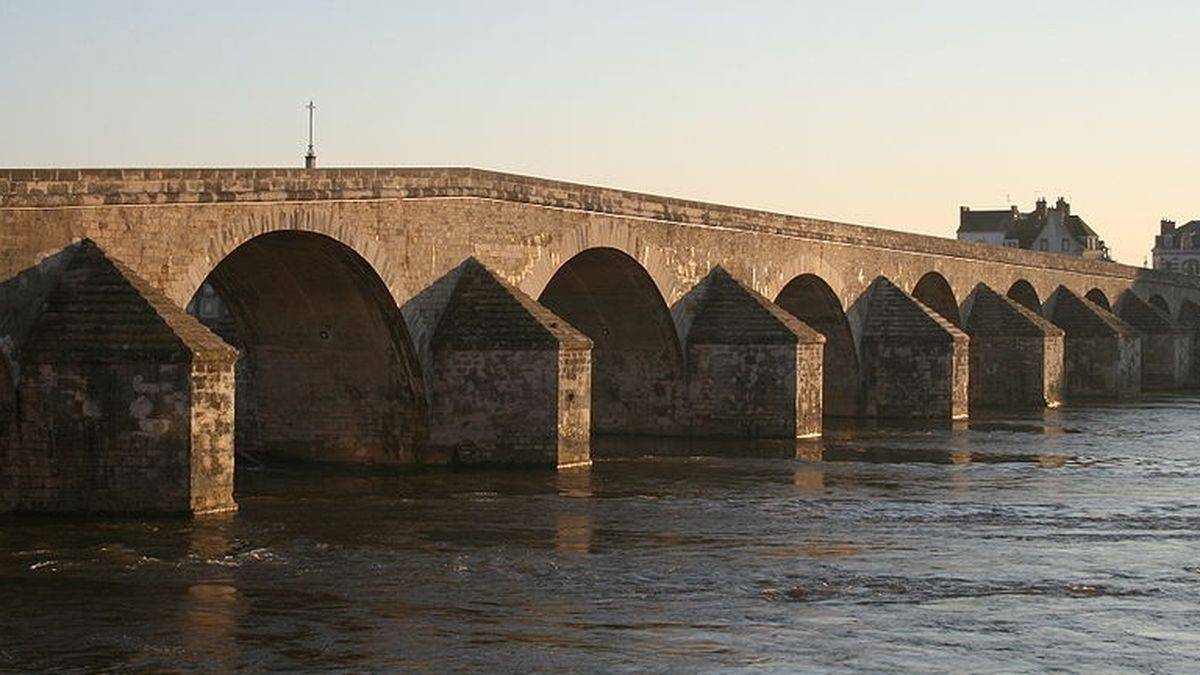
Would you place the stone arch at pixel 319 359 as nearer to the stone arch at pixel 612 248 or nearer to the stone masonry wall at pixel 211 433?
the stone arch at pixel 612 248

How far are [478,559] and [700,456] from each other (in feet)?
42.6

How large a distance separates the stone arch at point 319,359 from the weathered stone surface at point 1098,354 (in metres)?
32.5

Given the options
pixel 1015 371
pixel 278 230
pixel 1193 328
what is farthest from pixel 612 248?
pixel 1193 328

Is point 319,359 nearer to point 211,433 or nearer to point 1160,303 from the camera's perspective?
point 211,433

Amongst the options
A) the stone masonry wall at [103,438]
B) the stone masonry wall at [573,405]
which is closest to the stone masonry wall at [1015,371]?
the stone masonry wall at [573,405]

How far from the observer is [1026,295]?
57.9 m

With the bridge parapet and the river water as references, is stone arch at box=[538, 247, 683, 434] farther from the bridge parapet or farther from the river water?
the river water

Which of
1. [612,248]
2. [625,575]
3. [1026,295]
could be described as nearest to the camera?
[625,575]

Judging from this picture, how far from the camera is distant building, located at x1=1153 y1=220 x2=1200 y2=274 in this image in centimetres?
13300

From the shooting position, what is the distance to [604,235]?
3184 centimetres

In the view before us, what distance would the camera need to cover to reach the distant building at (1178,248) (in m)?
133

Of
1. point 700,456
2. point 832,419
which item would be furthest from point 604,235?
point 832,419

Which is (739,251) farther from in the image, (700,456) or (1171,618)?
(1171,618)

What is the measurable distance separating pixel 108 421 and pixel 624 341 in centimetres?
1641
